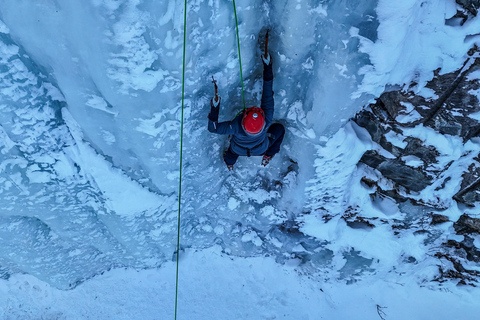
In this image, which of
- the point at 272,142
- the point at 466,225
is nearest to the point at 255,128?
the point at 272,142

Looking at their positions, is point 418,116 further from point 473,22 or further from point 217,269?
point 217,269

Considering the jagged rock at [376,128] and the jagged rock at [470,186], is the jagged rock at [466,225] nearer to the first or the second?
the jagged rock at [470,186]

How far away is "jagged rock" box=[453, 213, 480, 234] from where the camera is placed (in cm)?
346

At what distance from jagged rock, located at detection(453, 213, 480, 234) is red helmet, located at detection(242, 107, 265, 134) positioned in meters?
2.70

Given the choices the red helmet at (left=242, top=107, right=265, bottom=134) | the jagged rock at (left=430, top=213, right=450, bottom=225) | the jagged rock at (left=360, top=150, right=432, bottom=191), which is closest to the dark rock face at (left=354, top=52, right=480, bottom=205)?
the jagged rock at (left=360, top=150, right=432, bottom=191)

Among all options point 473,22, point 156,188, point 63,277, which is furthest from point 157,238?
point 473,22

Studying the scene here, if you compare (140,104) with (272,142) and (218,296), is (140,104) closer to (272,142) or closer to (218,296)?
(272,142)

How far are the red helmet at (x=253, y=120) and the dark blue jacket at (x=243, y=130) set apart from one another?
9cm

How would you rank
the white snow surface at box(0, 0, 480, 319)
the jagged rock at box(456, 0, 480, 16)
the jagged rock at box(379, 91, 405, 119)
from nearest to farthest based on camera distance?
the jagged rock at box(456, 0, 480, 16)
the white snow surface at box(0, 0, 480, 319)
the jagged rock at box(379, 91, 405, 119)

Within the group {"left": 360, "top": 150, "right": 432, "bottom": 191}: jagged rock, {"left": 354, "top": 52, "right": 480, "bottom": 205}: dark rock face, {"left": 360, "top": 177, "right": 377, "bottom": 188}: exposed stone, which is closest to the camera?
{"left": 354, "top": 52, "right": 480, "bottom": 205}: dark rock face

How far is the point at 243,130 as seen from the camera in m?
2.75

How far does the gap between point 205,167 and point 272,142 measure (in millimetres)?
865

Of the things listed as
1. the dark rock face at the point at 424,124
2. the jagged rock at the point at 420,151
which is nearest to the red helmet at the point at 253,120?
the dark rock face at the point at 424,124

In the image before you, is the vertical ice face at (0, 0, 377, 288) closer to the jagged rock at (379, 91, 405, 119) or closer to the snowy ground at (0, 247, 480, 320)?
the jagged rock at (379, 91, 405, 119)
